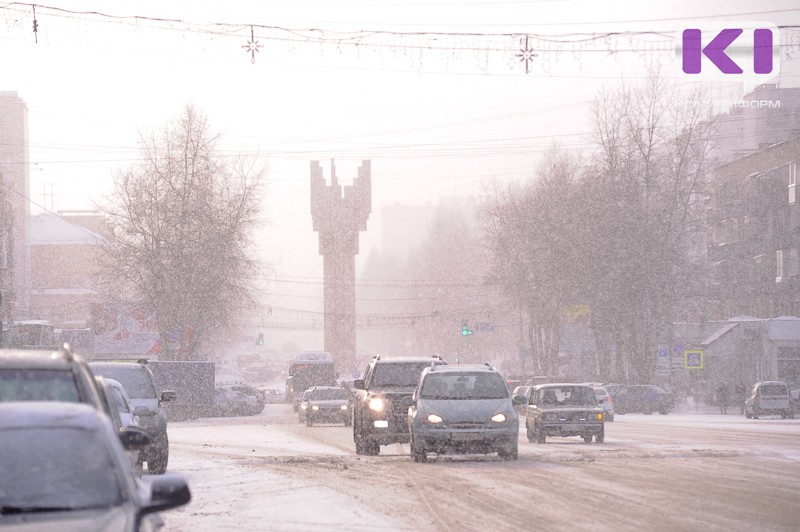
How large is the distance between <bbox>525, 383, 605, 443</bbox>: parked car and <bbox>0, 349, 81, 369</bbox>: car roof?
23.9 meters

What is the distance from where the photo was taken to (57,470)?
6582 millimetres

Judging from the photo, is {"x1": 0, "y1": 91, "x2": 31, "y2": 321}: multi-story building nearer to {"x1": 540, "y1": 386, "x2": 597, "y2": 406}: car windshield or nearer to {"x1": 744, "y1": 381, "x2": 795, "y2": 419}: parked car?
{"x1": 744, "y1": 381, "x2": 795, "y2": 419}: parked car

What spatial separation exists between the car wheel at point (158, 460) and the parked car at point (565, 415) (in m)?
13.6

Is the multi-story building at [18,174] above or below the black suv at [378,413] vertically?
above

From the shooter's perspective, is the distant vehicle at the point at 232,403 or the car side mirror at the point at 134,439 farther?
the distant vehicle at the point at 232,403

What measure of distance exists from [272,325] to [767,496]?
6147 inches

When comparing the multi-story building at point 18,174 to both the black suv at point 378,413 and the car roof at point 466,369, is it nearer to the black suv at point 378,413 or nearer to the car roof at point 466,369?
the black suv at point 378,413

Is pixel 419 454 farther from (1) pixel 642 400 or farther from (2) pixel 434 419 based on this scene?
(1) pixel 642 400

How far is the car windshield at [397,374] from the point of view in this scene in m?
28.0

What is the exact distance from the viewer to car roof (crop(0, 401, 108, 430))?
269 inches

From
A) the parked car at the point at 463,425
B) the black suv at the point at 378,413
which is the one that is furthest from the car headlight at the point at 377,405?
the parked car at the point at 463,425

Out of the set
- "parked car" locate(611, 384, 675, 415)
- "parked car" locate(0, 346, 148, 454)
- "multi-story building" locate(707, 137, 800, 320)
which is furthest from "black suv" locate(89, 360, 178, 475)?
"multi-story building" locate(707, 137, 800, 320)

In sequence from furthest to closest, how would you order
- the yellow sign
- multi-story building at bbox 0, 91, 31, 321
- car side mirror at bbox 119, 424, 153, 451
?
1. multi-story building at bbox 0, 91, 31, 321
2. the yellow sign
3. car side mirror at bbox 119, 424, 153, 451

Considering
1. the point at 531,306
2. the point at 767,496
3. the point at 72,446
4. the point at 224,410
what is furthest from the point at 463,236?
the point at 72,446
